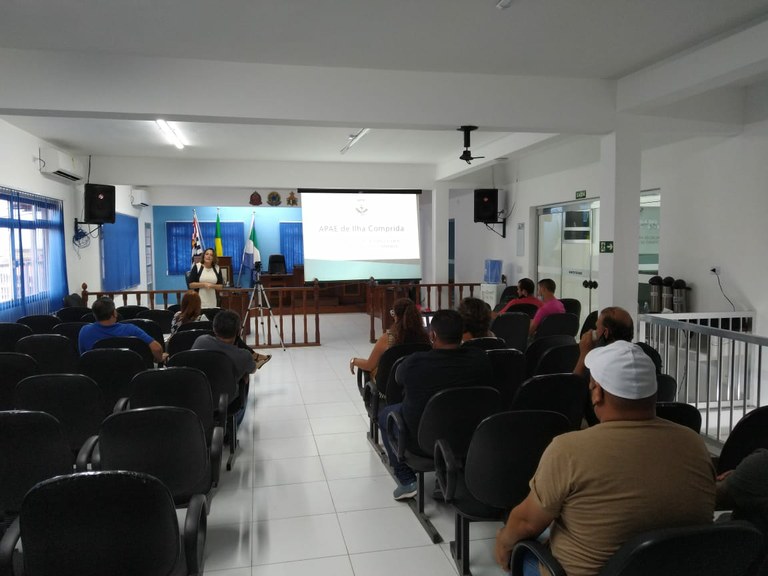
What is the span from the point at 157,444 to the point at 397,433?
1.28 metres

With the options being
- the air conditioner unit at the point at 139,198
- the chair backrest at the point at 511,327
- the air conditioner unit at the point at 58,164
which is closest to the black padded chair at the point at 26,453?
the chair backrest at the point at 511,327

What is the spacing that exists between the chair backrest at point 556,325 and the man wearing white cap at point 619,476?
404cm

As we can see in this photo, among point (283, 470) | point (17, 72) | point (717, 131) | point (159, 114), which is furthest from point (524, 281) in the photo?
point (17, 72)

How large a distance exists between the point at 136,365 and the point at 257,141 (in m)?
5.20

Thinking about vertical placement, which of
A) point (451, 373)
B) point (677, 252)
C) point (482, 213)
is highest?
point (482, 213)

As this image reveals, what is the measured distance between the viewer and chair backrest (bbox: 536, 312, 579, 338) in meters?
5.63

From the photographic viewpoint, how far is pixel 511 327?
563 centimetres

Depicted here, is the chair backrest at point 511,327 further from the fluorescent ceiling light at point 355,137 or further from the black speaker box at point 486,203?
the black speaker box at point 486,203

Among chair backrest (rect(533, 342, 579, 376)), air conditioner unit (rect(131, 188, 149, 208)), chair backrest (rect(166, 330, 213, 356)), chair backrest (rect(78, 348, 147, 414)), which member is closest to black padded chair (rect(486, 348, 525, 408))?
chair backrest (rect(533, 342, 579, 376))

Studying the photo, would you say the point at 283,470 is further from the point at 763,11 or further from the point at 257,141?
the point at 257,141

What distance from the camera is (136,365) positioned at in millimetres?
3631

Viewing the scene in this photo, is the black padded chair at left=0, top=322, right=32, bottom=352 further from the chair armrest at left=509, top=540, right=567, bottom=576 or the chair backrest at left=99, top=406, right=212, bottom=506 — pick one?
the chair armrest at left=509, top=540, right=567, bottom=576

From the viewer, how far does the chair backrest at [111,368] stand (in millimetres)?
3572

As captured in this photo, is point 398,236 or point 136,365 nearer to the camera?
point 136,365
